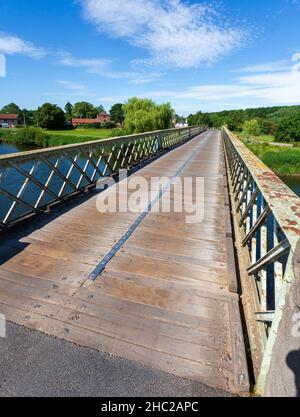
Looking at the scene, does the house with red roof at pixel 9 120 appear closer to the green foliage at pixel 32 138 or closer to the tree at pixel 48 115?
the tree at pixel 48 115

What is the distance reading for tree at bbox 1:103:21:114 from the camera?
12359cm

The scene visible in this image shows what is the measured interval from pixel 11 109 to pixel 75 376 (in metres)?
149

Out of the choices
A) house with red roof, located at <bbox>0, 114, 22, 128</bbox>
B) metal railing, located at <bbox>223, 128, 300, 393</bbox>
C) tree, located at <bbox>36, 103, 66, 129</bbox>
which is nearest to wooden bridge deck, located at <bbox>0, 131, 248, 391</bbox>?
metal railing, located at <bbox>223, 128, 300, 393</bbox>

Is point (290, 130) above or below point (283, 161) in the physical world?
above

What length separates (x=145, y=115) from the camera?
33.8 metres

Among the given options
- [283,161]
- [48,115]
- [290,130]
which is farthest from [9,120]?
[283,161]

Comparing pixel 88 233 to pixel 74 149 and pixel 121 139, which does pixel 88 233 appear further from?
pixel 121 139

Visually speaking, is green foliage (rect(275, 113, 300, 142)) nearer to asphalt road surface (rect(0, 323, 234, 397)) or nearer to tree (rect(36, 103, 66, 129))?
tree (rect(36, 103, 66, 129))

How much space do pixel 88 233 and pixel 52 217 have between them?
0.92 meters

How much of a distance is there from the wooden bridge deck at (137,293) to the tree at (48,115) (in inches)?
2951

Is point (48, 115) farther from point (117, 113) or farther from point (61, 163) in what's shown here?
point (61, 163)

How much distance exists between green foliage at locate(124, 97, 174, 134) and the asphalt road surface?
3278cm

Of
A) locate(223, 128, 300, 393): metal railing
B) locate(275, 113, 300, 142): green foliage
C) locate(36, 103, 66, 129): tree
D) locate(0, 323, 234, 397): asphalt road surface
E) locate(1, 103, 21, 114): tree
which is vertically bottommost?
locate(0, 323, 234, 397): asphalt road surface

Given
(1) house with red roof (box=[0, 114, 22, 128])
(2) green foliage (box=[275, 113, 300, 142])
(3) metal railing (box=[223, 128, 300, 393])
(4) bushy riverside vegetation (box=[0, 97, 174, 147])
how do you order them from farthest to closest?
1. (1) house with red roof (box=[0, 114, 22, 128])
2. (2) green foliage (box=[275, 113, 300, 142])
3. (4) bushy riverside vegetation (box=[0, 97, 174, 147])
4. (3) metal railing (box=[223, 128, 300, 393])
